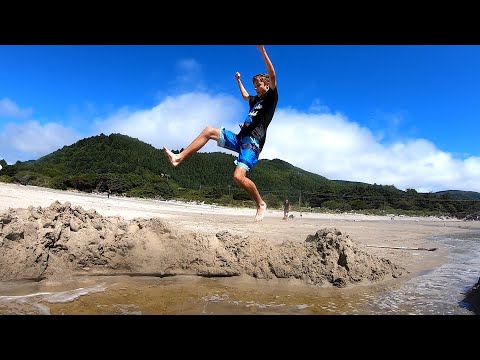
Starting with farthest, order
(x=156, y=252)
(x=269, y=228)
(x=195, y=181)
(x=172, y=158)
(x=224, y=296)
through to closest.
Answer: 1. (x=195, y=181)
2. (x=269, y=228)
3. (x=156, y=252)
4. (x=224, y=296)
5. (x=172, y=158)

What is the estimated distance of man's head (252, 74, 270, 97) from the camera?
359 centimetres

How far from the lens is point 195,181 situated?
152 feet

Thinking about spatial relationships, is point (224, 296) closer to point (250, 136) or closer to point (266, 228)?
point (250, 136)

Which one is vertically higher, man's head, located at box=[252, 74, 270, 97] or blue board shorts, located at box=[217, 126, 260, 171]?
man's head, located at box=[252, 74, 270, 97]

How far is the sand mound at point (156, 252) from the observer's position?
4.35 metres

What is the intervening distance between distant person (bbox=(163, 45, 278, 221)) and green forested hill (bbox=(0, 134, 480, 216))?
344 inches

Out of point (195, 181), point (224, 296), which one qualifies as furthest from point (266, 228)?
point (195, 181)

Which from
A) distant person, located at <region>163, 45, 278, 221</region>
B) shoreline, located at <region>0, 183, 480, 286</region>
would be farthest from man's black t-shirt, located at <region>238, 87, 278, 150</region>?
shoreline, located at <region>0, 183, 480, 286</region>

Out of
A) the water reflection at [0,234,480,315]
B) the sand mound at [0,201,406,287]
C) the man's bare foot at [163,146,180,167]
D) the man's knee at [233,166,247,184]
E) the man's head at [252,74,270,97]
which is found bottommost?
the water reflection at [0,234,480,315]

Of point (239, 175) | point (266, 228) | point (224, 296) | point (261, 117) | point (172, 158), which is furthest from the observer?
point (266, 228)

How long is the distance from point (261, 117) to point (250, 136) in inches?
7.9

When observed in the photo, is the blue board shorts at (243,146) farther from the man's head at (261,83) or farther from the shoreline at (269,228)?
the shoreline at (269,228)

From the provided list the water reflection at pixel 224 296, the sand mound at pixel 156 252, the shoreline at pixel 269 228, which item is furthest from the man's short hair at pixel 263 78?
the shoreline at pixel 269 228

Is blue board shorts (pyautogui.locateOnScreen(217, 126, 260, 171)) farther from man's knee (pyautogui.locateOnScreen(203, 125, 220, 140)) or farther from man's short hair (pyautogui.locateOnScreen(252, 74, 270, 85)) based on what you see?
man's short hair (pyautogui.locateOnScreen(252, 74, 270, 85))
